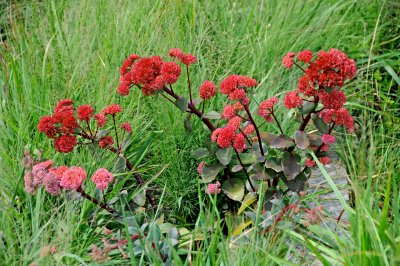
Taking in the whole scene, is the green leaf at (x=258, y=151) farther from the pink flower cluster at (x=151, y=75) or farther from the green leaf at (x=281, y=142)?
the pink flower cluster at (x=151, y=75)

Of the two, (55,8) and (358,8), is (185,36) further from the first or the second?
(358,8)

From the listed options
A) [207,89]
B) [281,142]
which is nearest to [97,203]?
[207,89]

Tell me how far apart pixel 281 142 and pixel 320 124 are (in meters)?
0.16

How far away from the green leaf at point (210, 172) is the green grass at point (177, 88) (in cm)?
13

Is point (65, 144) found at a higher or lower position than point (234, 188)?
higher

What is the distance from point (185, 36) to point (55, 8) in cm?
100

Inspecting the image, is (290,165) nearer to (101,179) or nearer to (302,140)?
(302,140)

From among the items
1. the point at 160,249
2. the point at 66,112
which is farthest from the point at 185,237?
the point at 66,112

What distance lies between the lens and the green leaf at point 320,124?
2.41 metres

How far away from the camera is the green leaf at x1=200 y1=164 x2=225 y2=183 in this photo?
8.48 feet

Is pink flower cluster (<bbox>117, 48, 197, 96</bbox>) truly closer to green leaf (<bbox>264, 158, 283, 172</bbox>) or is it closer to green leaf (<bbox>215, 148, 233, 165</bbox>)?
green leaf (<bbox>215, 148, 233, 165</bbox>)

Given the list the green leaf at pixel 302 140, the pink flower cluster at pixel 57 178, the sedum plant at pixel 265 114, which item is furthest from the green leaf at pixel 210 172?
the pink flower cluster at pixel 57 178

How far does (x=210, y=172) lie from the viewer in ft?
8.52

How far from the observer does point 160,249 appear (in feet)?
7.18
